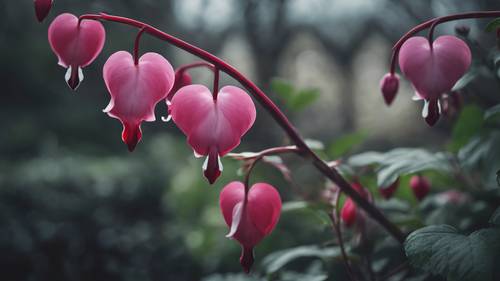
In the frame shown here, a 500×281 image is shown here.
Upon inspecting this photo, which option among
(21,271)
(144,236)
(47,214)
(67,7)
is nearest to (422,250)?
(21,271)

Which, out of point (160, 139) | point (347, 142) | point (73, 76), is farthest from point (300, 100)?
point (160, 139)

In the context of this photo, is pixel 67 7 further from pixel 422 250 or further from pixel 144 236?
pixel 422 250

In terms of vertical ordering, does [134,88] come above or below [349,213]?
above

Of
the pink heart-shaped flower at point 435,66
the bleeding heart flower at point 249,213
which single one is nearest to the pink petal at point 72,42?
the bleeding heart flower at point 249,213

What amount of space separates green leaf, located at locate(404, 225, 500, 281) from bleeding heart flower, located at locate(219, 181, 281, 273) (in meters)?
0.17

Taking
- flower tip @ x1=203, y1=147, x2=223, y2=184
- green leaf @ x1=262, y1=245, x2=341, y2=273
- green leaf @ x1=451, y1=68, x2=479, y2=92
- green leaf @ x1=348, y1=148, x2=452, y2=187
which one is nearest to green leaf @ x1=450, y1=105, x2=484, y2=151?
green leaf @ x1=348, y1=148, x2=452, y2=187

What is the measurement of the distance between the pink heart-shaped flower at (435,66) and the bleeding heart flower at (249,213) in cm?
22

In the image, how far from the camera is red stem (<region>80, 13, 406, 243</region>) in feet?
1.85

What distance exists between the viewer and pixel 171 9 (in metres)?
7.78

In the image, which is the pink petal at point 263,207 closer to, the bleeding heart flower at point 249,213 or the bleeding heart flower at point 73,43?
the bleeding heart flower at point 249,213

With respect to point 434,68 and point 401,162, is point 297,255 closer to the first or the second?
point 401,162

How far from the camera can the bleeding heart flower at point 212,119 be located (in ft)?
1.71

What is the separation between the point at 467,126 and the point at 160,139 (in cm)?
539

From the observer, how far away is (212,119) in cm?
53
